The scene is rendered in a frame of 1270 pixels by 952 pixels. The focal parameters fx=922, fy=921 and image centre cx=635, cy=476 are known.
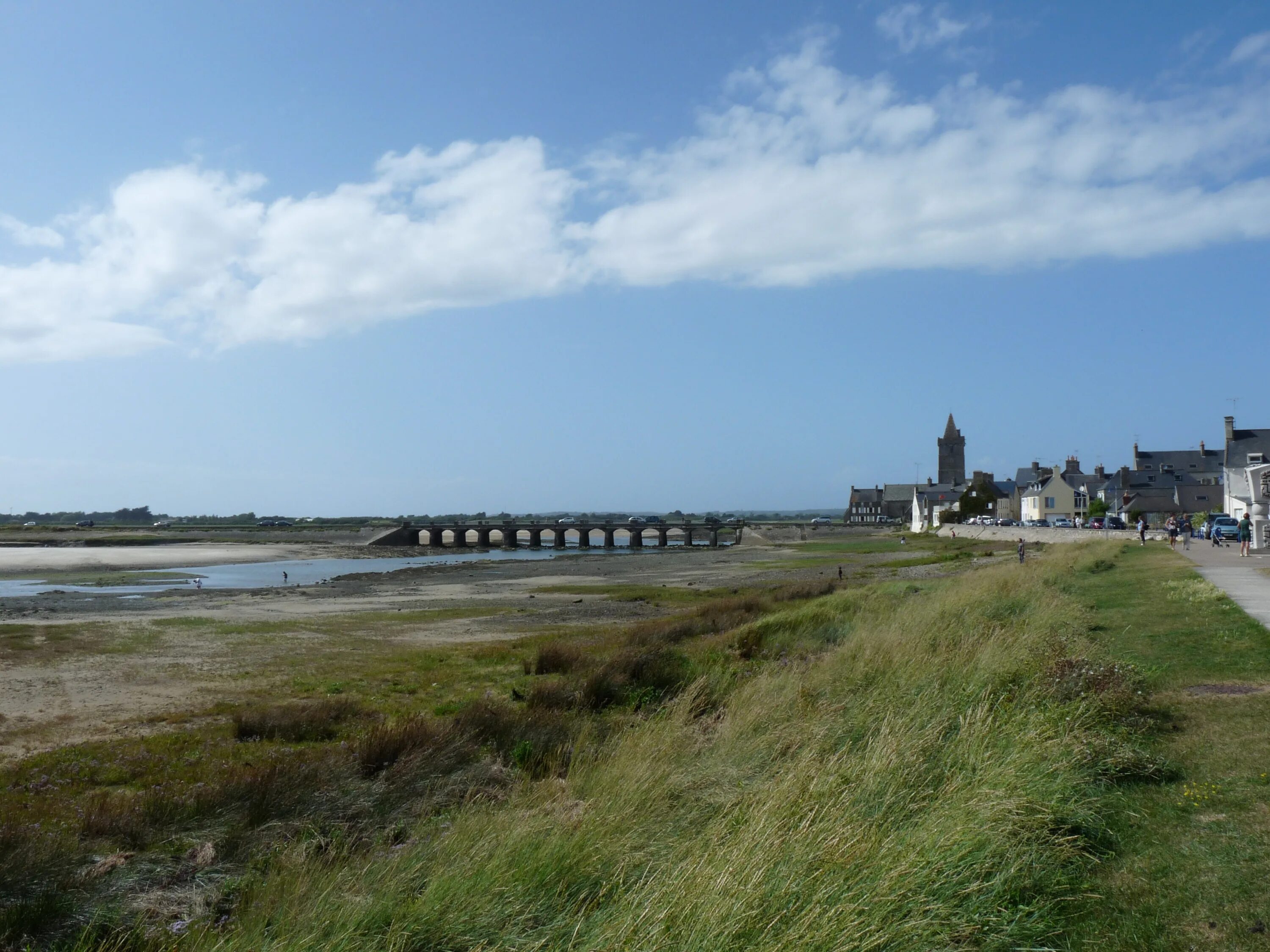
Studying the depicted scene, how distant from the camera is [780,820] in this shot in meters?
6.29

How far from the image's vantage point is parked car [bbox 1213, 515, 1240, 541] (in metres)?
46.3

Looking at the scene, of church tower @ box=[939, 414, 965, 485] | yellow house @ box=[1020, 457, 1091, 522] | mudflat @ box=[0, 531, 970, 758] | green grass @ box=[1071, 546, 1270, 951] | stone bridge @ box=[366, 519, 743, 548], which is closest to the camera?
green grass @ box=[1071, 546, 1270, 951]

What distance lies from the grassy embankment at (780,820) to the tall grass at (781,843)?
25 mm

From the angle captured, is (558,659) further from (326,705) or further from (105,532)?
(105,532)

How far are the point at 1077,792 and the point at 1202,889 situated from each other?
181 centimetres

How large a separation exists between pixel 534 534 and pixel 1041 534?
69.2 metres

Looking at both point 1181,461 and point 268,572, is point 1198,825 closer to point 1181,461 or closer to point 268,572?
point 268,572

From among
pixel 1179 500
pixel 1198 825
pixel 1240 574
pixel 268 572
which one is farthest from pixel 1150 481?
pixel 1198 825

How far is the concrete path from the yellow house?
2297 inches

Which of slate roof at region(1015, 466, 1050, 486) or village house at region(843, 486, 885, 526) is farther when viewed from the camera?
village house at region(843, 486, 885, 526)

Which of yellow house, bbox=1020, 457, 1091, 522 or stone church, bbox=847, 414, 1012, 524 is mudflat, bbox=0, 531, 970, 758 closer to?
yellow house, bbox=1020, 457, 1091, 522

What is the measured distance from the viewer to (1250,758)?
8.14 meters

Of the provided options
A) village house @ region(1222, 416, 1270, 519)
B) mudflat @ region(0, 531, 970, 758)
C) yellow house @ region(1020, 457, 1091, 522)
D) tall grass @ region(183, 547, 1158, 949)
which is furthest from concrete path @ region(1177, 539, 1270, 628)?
yellow house @ region(1020, 457, 1091, 522)

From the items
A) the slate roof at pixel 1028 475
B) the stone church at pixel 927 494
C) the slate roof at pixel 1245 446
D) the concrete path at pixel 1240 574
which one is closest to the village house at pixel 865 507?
the stone church at pixel 927 494
